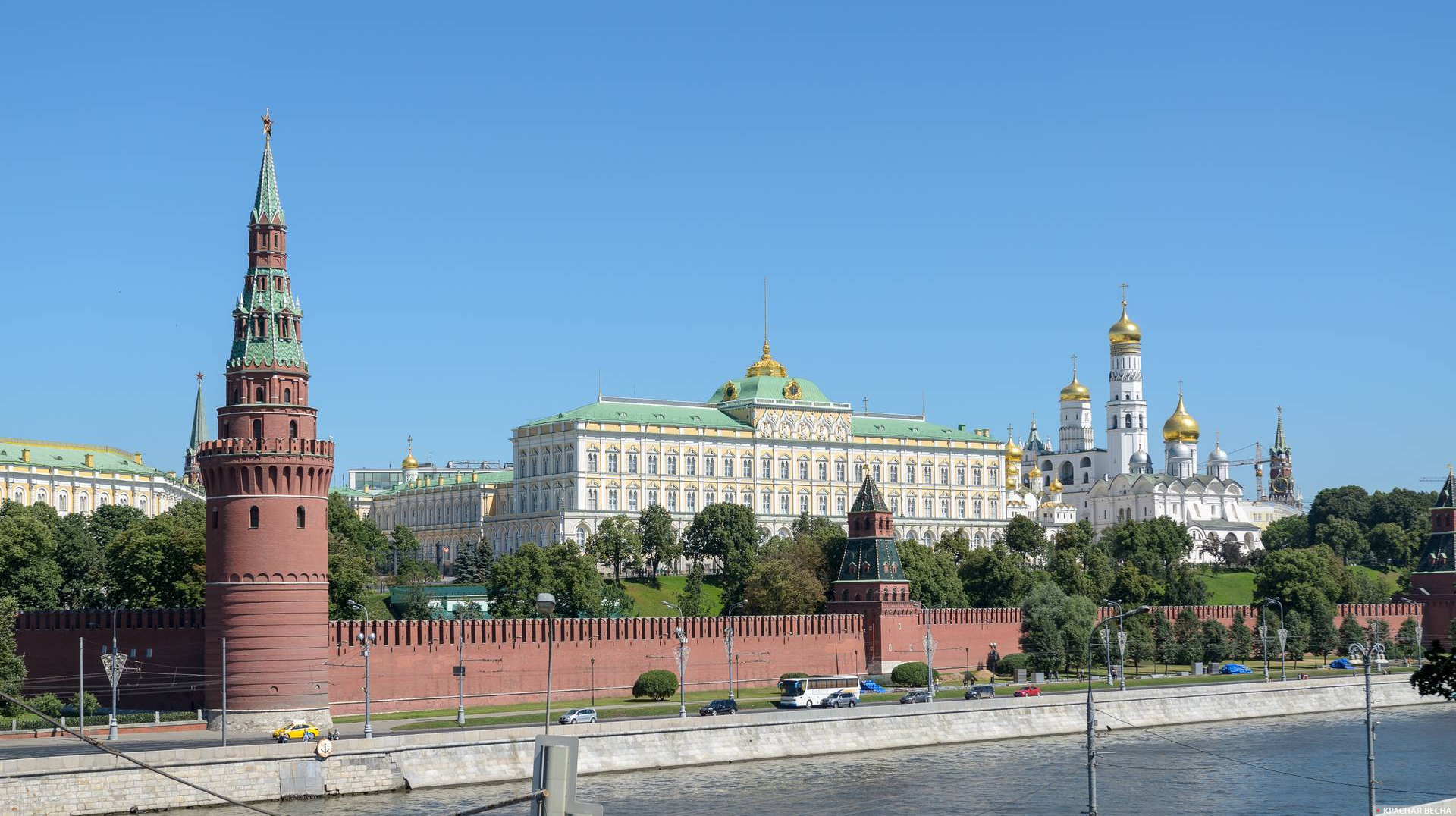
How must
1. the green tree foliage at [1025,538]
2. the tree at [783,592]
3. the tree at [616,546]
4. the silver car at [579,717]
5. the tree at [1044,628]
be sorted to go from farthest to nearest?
1. the green tree foliage at [1025,538]
2. the tree at [616,546]
3. the tree at [783,592]
4. the tree at [1044,628]
5. the silver car at [579,717]

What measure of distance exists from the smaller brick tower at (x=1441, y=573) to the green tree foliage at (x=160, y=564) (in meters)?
68.7

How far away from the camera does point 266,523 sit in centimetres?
6550

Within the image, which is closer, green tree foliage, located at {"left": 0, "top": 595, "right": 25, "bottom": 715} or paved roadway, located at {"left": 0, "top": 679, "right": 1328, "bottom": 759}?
paved roadway, located at {"left": 0, "top": 679, "right": 1328, "bottom": 759}

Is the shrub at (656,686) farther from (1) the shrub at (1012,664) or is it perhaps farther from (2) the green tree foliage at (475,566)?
(2) the green tree foliage at (475,566)

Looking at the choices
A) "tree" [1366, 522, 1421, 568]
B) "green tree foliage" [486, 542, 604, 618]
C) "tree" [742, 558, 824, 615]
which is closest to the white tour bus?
"tree" [742, 558, 824, 615]

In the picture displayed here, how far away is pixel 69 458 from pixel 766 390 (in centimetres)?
5352

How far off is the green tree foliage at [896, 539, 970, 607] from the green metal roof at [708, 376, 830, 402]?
46771mm

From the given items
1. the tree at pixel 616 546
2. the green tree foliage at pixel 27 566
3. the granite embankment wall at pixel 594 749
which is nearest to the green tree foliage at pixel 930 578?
the tree at pixel 616 546

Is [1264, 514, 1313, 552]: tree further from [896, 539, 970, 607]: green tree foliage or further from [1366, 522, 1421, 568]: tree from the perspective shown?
[896, 539, 970, 607]: green tree foliage

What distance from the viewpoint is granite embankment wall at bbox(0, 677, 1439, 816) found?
49.5 m

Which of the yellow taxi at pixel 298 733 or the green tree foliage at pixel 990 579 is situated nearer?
the yellow taxi at pixel 298 733

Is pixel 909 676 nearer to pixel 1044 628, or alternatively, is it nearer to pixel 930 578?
pixel 1044 628

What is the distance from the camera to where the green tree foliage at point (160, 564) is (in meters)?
79.9

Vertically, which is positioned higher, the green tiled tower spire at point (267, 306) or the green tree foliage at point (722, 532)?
the green tiled tower spire at point (267, 306)
